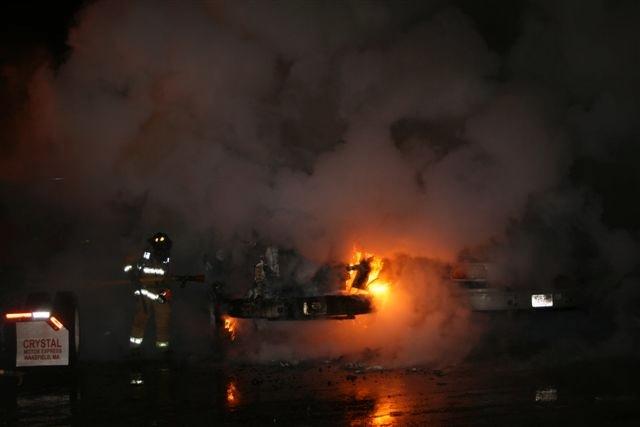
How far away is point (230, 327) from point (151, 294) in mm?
1032

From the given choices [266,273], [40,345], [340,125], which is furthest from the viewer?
[340,125]

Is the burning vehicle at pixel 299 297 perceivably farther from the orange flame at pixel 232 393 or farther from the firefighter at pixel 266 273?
the orange flame at pixel 232 393

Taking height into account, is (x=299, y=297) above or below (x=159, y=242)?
below

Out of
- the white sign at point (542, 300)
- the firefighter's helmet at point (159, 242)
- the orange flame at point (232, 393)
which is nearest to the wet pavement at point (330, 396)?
the orange flame at point (232, 393)

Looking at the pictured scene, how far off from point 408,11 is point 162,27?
3099 millimetres

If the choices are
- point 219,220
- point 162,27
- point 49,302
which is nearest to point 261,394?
point 49,302

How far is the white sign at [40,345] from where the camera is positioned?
8.12 m

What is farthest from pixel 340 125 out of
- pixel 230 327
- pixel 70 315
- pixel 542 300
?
pixel 70 315

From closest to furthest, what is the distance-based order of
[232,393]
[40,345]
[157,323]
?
[232,393] < [40,345] < [157,323]

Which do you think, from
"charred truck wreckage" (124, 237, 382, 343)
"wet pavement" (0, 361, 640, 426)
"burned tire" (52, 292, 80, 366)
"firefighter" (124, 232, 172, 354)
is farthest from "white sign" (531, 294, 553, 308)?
"burned tire" (52, 292, 80, 366)

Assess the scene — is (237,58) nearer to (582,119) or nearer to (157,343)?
(157,343)

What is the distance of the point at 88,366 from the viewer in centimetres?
912

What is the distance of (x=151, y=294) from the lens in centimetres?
962

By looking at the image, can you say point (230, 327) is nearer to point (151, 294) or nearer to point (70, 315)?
point (151, 294)
